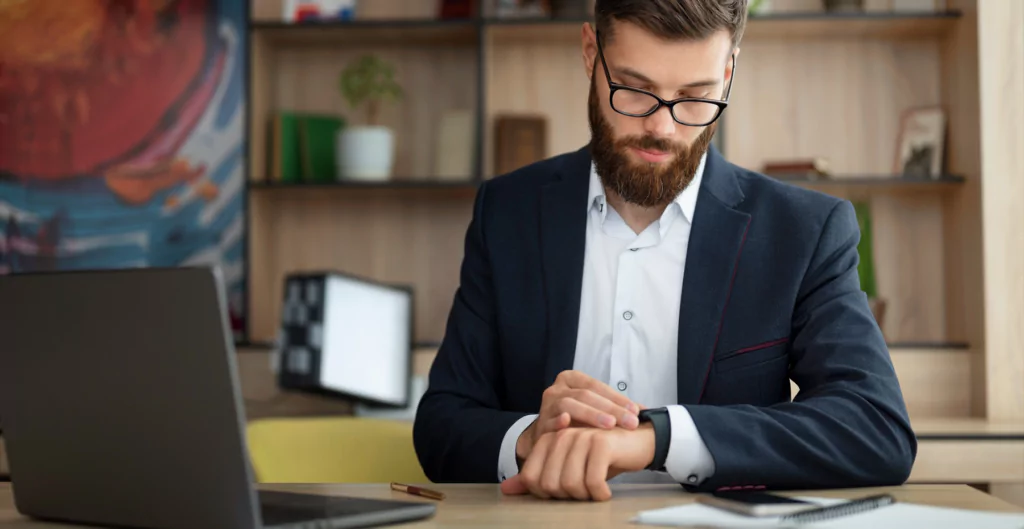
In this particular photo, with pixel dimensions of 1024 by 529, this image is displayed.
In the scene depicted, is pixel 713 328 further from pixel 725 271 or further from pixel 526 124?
pixel 526 124

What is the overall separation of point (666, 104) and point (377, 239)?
2.19 meters

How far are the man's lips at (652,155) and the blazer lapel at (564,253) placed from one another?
188 millimetres

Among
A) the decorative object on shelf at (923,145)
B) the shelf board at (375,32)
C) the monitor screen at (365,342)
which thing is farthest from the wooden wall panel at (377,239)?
the decorative object on shelf at (923,145)

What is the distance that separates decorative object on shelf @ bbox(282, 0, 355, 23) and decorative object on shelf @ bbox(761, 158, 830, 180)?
1432 millimetres

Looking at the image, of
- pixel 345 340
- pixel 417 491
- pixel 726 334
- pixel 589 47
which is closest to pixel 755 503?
pixel 417 491

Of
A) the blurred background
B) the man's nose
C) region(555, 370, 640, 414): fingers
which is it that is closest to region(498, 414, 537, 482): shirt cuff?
region(555, 370, 640, 414): fingers

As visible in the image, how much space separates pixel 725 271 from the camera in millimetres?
1538

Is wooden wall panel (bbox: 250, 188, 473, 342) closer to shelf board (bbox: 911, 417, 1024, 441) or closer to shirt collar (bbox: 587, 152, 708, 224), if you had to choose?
shelf board (bbox: 911, 417, 1024, 441)

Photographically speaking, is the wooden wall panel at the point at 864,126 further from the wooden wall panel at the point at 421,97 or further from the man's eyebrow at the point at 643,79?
the man's eyebrow at the point at 643,79

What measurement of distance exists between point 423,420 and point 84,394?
2.19 ft

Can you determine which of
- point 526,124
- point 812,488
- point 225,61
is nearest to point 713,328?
point 812,488

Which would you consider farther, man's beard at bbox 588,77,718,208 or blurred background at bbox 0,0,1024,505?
blurred background at bbox 0,0,1024,505

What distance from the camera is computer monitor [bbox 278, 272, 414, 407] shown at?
2.88m

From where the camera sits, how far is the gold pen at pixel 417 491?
3.64 ft
